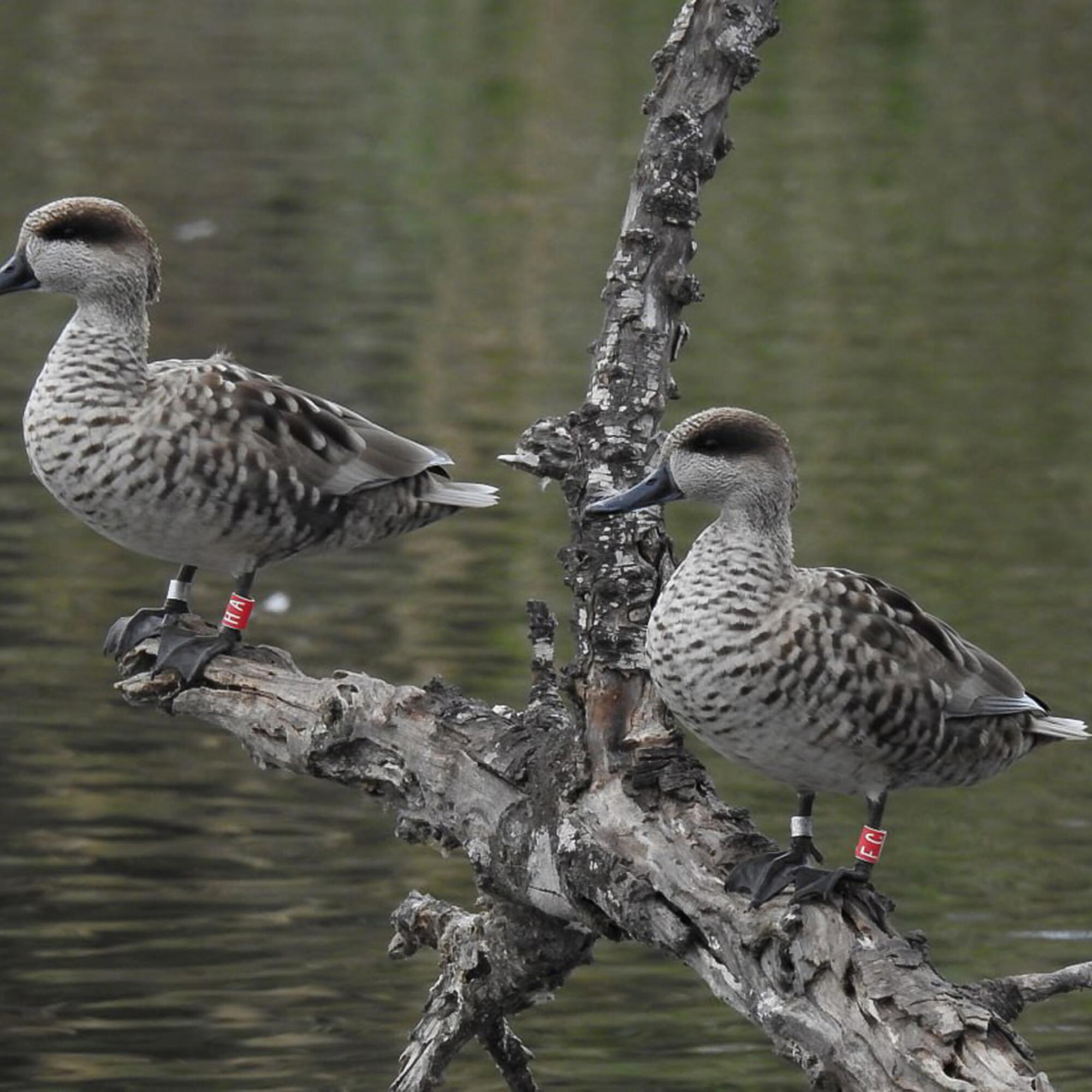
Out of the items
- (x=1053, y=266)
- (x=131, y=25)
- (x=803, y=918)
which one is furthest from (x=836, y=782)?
(x=131, y=25)

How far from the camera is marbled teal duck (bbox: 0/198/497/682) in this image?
6949 mm

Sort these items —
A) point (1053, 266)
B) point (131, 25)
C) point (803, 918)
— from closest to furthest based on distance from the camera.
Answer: point (803, 918), point (1053, 266), point (131, 25)

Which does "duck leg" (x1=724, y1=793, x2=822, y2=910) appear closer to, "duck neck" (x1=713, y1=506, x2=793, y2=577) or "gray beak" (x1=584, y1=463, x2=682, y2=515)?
"duck neck" (x1=713, y1=506, x2=793, y2=577)

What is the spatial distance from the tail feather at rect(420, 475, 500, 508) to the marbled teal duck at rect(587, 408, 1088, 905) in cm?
131

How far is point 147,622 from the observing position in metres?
7.48

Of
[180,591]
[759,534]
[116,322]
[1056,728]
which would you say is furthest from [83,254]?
[1056,728]

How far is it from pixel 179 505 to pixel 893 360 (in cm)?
1419

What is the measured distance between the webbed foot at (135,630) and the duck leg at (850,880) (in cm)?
233

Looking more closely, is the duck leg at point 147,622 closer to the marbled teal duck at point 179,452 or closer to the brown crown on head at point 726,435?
the marbled teal duck at point 179,452

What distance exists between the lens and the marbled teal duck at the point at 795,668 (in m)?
5.84

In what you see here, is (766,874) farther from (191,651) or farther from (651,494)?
(191,651)

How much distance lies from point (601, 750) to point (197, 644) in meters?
1.39

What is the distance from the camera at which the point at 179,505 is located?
274 inches

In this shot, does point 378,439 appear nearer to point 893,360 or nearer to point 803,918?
point 803,918
